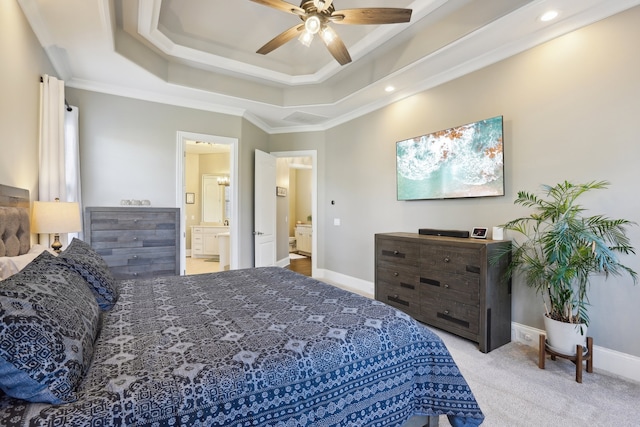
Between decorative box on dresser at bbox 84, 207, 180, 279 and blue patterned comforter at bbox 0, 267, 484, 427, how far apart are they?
2.37m

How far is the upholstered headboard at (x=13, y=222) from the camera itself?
1.84 meters

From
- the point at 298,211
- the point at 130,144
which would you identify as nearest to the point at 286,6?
the point at 130,144

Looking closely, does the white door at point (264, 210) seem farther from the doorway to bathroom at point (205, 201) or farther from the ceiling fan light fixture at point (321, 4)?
the ceiling fan light fixture at point (321, 4)

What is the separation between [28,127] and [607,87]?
15.5 feet

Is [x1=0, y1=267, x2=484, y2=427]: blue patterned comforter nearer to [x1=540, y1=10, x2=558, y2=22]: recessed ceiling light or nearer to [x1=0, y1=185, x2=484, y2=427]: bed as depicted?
[x1=0, y1=185, x2=484, y2=427]: bed

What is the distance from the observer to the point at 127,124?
385 cm

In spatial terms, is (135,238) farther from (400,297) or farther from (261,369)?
(261,369)

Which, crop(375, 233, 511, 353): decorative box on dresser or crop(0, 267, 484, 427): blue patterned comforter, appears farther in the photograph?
crop(375, 233, 511, 353): decorative box on dresser

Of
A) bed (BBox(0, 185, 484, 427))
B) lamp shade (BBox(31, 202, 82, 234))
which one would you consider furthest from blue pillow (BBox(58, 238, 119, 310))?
lamp shade (BBox(31, 202, 82, 234))

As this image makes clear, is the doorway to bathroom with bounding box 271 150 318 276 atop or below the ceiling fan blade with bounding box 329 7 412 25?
below

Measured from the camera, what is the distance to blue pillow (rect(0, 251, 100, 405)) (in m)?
0.82

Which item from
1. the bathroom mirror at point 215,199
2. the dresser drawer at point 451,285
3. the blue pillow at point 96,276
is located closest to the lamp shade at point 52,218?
the blue pillow at point 96,276

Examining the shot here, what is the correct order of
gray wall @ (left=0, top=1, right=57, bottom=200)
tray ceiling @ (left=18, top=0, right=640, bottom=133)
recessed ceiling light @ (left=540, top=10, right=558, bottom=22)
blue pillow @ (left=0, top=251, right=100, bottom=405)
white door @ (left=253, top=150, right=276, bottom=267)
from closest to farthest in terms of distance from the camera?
blue pillow @ (left=0, top=251, right=100, bottom=405) < gray wall @ (left=0, top=1, right=57, bottom=200) < recessed ceiling light @ (left=540, top=10, right=558, bottom=22) < tray ceiling @ (left=18, top=0, right=640, bottom=133) < white door @ (left=253, top=150, right=276, bottom=267)

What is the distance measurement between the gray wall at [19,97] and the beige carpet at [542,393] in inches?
138
